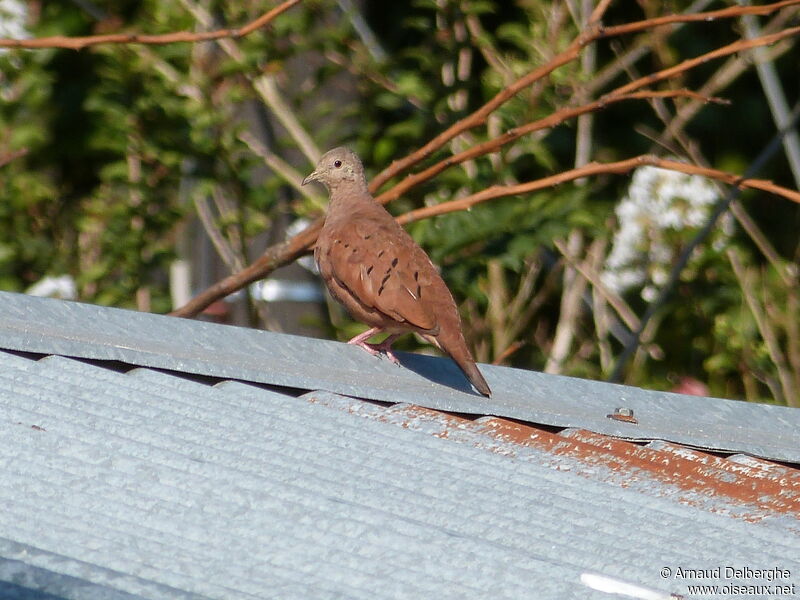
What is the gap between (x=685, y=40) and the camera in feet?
25.4

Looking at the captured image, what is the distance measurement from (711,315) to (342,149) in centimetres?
232

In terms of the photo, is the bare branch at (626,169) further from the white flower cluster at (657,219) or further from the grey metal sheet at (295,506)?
the white flower cluster at (657,219)

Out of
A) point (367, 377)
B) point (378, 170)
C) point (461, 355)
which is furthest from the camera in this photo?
point (378, 170)

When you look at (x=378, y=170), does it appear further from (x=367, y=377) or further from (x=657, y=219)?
(x=367, y=377)

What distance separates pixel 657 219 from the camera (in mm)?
6180

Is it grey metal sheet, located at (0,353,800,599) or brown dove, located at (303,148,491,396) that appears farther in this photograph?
brown dove, located at (303,148,491,396)

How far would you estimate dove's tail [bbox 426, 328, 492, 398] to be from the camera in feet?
10.5

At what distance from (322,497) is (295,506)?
0.07 metres

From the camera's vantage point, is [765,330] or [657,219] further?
[657,219]

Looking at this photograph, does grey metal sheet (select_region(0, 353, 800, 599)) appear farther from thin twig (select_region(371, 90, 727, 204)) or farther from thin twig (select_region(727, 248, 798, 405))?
thin twig (select_region(727, 248, 798, 405))

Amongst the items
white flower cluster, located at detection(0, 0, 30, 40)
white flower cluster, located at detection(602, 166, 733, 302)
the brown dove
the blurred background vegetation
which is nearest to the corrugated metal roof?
the brown dove

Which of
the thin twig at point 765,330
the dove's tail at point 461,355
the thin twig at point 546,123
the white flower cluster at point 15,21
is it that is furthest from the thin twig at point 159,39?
the thin twig at point 765,330

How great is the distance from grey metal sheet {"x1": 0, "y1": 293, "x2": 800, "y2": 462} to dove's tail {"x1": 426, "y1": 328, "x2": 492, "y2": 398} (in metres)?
0.04

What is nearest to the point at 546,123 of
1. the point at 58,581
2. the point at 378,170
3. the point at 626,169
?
the point at 626,169
